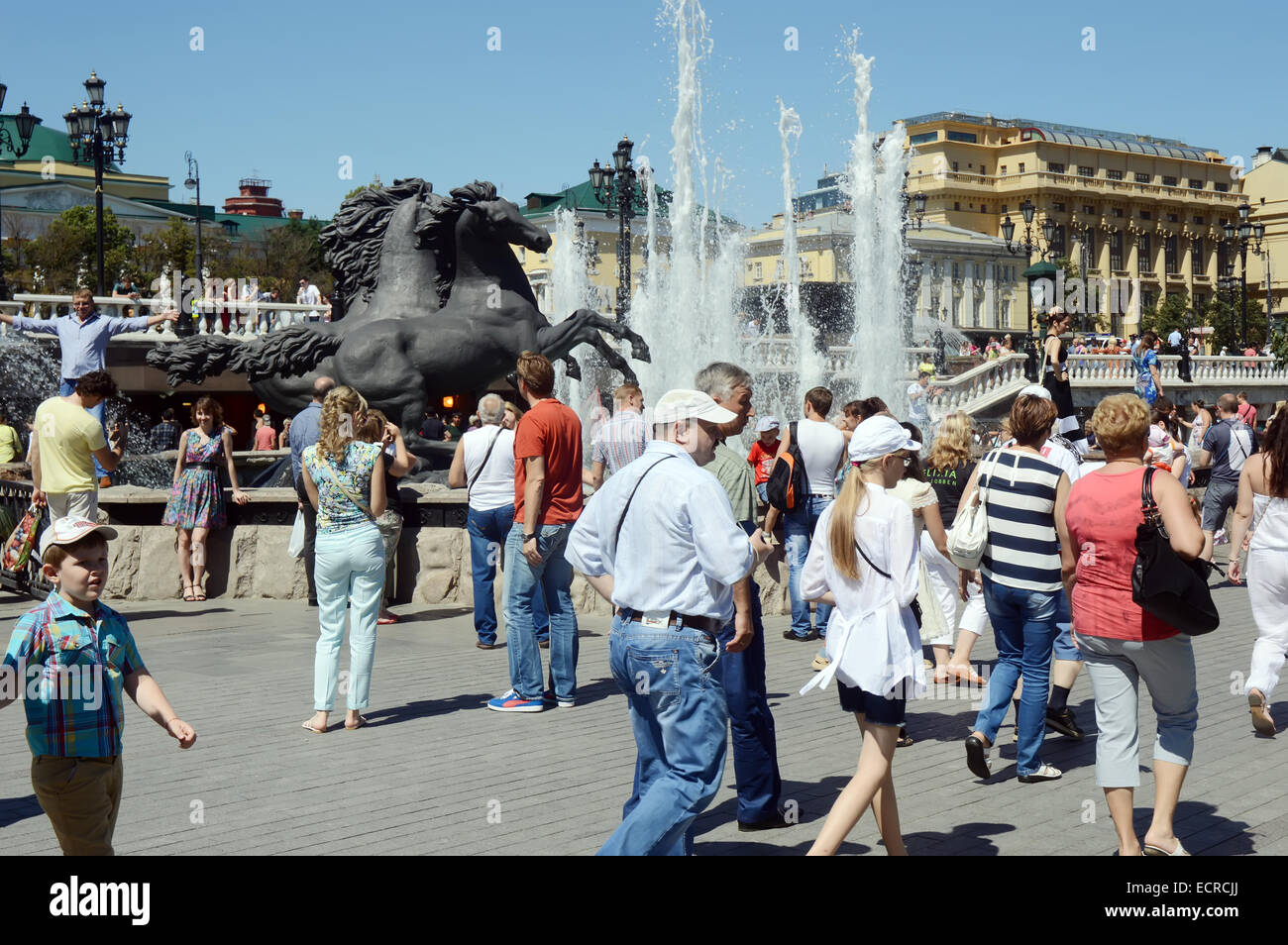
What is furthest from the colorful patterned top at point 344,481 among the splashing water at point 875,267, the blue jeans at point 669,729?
the splashing water at point 875,267

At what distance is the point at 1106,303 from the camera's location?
94.9m

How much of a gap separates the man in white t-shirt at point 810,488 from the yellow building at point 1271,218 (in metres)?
96.5

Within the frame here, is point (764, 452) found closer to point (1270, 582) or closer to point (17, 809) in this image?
point (1270, 582)

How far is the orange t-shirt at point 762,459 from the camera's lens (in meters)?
10.9

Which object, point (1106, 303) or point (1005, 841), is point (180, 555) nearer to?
point (1005, 841)

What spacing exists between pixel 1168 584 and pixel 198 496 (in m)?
8.40

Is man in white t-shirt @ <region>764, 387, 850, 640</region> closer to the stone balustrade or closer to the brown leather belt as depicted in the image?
the brown leather belt

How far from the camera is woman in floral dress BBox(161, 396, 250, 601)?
37.5 feet

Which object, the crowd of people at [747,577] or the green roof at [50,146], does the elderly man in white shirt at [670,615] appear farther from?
the green roof at [50,146]

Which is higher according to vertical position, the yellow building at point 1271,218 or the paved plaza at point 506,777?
the yellow building at point 1271,218

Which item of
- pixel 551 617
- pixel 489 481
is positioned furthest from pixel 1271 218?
pixel 551 617

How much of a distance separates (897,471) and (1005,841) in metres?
1.44

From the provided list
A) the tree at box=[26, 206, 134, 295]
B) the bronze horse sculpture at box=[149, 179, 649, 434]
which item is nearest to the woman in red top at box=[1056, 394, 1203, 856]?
the bronze horse sculpture at box=[149, 179, 649, 434]
